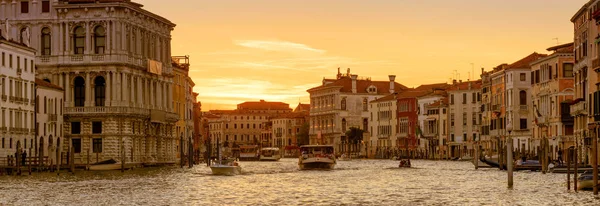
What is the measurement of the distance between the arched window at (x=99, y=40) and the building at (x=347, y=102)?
8851cm

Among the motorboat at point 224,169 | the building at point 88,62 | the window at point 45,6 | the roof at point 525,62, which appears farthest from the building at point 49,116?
the roof at point 525,62

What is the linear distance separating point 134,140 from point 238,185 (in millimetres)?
32953

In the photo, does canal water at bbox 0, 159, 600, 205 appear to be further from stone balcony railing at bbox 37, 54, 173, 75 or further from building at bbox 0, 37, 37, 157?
stone balcony railing at bbox 37, 54, 173, 75

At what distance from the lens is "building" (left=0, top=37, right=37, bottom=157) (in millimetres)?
69438

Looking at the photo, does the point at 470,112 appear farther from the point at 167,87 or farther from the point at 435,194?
the point at 435,194

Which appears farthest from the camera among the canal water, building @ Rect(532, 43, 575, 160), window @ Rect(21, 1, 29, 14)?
window @ Rect(21, 1, 29, 14)

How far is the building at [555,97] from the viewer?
80.4 metres

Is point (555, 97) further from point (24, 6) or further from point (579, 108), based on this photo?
point (24, 6)

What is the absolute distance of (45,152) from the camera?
79938mm

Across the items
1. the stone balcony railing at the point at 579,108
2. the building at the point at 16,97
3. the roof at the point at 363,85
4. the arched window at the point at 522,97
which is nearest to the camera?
the stone balcony railing at the point at 579,108

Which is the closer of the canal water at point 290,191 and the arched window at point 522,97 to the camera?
the canal water at point 290,191

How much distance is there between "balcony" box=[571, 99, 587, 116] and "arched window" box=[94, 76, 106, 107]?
3062cm

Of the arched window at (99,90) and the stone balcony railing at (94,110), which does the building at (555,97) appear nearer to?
the stone balcony railing at (94,110)

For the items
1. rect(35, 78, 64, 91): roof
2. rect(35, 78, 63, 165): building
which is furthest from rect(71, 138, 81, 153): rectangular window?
rect(35, 78, 64, 91): roof
